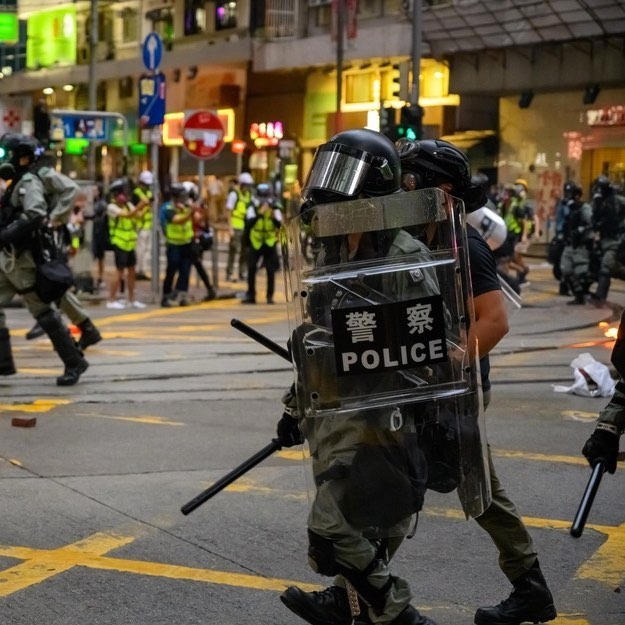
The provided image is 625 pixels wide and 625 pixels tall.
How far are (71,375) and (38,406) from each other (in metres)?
0.97

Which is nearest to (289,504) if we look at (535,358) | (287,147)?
(535,358)

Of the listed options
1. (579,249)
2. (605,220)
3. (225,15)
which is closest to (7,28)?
(225,15)

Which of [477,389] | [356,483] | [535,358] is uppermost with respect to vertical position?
[477,389]

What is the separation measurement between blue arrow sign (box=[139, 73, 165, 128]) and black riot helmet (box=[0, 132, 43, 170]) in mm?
8422

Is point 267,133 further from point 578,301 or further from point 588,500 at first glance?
point 588,500

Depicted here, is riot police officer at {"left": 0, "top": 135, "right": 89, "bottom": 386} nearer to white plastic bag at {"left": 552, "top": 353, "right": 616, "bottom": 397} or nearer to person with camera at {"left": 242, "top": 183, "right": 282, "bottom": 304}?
white plastic bag at {"left": 552, "top": 353, "right": 616, "bottom": 397}

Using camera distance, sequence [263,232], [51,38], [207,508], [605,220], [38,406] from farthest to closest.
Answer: [51,38] → [263,232] → [605,220] → [38,406] → [207,508]

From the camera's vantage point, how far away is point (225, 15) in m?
42.2

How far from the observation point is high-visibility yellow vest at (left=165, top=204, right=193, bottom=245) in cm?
1809

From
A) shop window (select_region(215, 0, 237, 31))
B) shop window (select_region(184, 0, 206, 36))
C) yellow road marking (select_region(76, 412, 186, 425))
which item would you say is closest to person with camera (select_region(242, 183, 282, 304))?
yellow road marking (select_region(76, 412, 186, 425))

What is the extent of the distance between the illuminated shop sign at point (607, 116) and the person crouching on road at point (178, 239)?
14.9m

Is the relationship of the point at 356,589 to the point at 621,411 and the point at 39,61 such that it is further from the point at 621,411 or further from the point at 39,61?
the point at 39,61

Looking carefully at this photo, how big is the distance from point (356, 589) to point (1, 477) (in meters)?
3.36

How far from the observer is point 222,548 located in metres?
5.57
